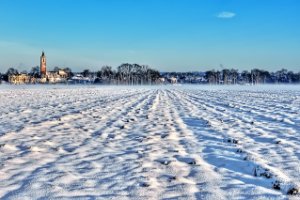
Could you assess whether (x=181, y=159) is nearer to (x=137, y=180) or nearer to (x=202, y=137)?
(x=137, y=180)

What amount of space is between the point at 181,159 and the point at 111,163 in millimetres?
1374

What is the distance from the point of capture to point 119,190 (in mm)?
5629

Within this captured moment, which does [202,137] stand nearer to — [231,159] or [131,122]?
[231,159]

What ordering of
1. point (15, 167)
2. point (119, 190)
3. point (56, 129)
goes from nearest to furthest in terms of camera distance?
point (119, 190) → point (15, 167) → point (56, 129)

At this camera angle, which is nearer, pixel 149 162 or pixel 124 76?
pixel 149 162

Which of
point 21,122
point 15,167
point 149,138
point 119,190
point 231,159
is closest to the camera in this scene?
point 119,190

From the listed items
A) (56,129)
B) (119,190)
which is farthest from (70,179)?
(56,129)

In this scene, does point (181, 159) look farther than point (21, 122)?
No

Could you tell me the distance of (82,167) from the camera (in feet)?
23.1

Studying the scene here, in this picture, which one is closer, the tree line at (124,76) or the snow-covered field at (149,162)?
the snow-covered field at (149,162)

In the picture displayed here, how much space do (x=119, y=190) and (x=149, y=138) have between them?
15.6 ft

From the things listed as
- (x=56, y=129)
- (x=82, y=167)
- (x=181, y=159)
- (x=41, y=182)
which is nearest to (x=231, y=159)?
(x=181, y=159)

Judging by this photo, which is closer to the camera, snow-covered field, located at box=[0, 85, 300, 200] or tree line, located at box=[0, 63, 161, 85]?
snow-covered field, located at box=[0, 85, 300, 200]

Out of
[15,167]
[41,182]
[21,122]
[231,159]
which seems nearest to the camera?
[41,182]
